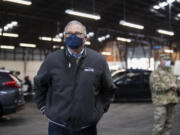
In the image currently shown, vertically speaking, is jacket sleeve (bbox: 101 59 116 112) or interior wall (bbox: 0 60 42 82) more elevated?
jacket sleeve (bbox: 101 59 116 112)

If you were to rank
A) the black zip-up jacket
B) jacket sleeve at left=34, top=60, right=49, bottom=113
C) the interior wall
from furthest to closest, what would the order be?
the interior wall, jacket sleeve at left=34, top=60, right=49, bottom=113, the black zip-up jacket

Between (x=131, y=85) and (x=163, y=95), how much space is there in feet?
25.4

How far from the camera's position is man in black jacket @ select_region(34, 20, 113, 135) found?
1947 mm

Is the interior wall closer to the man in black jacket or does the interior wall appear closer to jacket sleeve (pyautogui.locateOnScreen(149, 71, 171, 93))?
jacket sleeve (pyautogui.locateOnScreen(149, 71, 171, 93))

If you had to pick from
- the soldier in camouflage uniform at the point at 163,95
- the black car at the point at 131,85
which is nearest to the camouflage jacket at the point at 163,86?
the soldier in camouflage uniform at the point at 163,95

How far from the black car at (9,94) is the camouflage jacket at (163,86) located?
156 inches

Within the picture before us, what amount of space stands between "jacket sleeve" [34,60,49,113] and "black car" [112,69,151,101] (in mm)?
9869

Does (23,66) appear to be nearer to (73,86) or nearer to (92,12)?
(92,12)

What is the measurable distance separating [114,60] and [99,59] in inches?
1423

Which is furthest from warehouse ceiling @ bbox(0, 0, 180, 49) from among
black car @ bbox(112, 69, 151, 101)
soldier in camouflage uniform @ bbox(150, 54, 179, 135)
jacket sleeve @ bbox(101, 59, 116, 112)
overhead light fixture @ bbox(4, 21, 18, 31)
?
jacket sleeve @ bbox(101, 59, 116, 112)

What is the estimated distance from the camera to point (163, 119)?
4219mm

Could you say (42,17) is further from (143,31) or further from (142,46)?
(142,46)

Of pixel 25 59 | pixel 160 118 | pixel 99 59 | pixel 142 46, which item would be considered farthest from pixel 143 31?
pixel 99 59

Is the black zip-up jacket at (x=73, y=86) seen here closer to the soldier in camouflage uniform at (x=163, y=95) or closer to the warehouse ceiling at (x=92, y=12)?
the soldier in camouflage uniform at (x=163, y=95)
